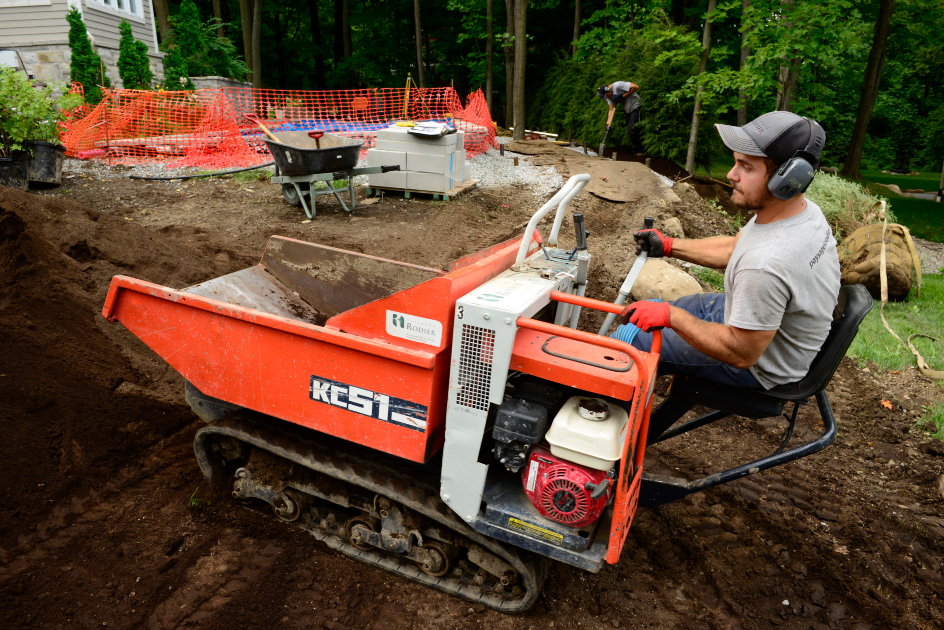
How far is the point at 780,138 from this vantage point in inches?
97.5

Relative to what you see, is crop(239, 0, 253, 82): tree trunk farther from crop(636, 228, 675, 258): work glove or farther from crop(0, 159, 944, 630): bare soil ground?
crop(636, 228, 675, 258): work glove

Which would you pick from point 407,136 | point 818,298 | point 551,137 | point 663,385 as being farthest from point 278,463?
point 551,137

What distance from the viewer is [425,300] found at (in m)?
2.68

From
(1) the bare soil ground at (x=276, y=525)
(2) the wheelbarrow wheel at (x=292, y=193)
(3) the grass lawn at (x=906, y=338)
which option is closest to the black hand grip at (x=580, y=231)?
(1) the bare soil ground at (x=276, y=525)

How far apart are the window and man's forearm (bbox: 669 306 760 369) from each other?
17.4 m

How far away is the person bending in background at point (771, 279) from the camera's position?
2.42m

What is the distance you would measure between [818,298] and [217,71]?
20.6 m

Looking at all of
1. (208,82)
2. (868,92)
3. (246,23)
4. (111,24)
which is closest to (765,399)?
(111,24)

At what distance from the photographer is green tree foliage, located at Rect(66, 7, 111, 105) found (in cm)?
1341

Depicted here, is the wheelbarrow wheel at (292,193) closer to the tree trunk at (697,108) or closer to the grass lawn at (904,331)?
the grass lawn at (904,331)

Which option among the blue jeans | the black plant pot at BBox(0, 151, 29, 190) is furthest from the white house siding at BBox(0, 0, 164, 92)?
the blue jeans

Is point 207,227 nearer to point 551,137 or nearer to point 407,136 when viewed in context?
point 407,136

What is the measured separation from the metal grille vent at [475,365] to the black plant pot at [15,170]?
863 centimetres

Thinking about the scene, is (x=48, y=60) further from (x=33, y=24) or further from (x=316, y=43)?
(x=316, y=43)
